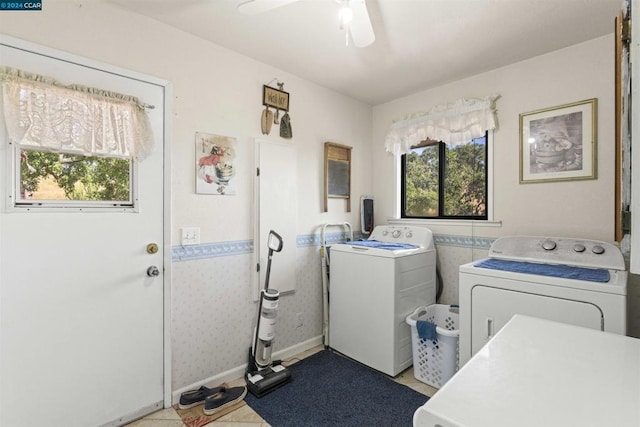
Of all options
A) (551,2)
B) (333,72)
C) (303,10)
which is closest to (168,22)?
(303,10)

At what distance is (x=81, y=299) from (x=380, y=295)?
200 cm

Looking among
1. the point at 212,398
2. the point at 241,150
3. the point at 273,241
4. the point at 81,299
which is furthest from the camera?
the point at 273,241

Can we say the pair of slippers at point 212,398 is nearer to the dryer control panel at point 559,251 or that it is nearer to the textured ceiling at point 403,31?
the dryer control panel at point 559,251

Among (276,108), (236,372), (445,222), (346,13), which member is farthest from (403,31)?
(236,372)

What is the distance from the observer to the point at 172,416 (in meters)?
1.95

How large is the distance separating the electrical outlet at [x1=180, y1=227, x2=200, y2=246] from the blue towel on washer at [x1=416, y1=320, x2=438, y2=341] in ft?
5.85

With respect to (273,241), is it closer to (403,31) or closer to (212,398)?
(212,398)

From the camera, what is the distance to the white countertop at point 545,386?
0.68m

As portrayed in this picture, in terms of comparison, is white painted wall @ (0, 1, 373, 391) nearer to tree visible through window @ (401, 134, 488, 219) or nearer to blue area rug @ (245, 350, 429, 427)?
blue area rug @ (245, 350, 429, 427)

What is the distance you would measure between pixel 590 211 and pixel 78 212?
11.0 ft

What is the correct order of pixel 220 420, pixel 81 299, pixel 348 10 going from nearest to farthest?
1. pixel 348 10
2. pixel 81 299
3. pixel 220 420

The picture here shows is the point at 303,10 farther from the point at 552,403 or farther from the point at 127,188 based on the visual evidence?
the point at 552,403

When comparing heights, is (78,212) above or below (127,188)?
below

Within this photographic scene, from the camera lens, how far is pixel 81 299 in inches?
68.5
